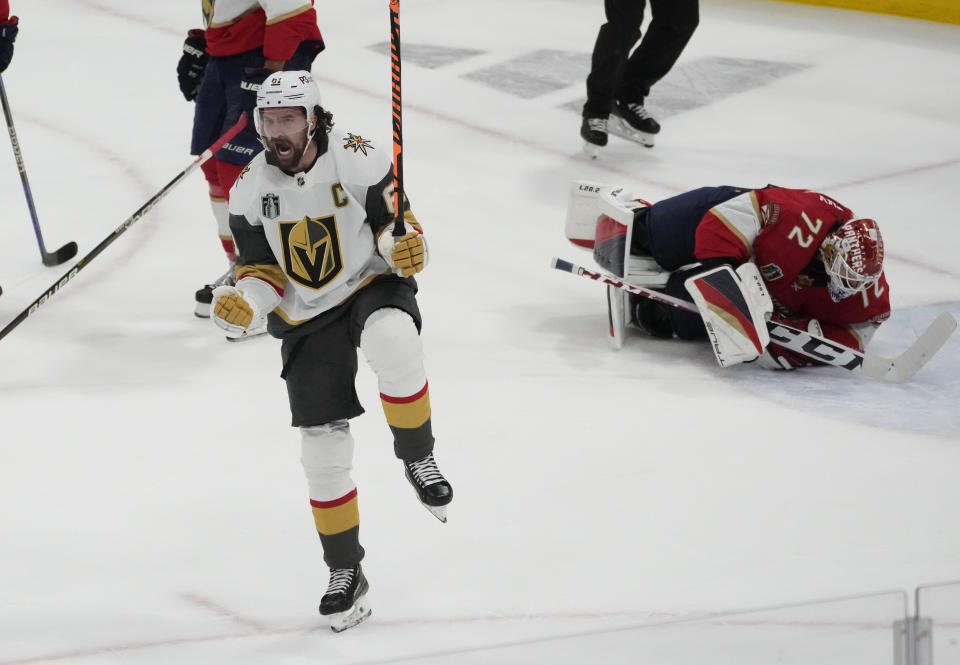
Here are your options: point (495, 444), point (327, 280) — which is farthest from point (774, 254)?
point (327, 280)

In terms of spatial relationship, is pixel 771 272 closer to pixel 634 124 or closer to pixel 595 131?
pixel 595 131

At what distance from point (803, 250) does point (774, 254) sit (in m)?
0.08

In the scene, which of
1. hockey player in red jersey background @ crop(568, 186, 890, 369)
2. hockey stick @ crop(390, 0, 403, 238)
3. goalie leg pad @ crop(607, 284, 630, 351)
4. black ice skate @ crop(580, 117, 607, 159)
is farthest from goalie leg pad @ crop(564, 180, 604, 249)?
hockey stick @ crop(390, 0, 403, 238)

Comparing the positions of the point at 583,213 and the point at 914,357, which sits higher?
the point at 583,213

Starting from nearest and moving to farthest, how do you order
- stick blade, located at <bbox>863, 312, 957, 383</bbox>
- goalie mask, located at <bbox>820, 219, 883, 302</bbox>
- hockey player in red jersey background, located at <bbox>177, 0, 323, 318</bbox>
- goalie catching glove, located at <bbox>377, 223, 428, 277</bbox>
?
goalie catching glove, located at <bbox>377, 223, 428, 277</bbox>
goalie mask, located at <bbox>820, 219, 883, 302</bbox>
stick blade, located at <bbox>863, 312, 957, 383</bbox>
hockey player in red jersey background, located at <bbox>177, 0, 323, 318</bbox>

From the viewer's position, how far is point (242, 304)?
2346mm

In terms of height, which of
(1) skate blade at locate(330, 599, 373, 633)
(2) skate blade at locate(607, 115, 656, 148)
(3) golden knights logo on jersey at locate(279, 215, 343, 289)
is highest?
(3) golden knights logo on jersey at locate(279, 215, 343, 289)

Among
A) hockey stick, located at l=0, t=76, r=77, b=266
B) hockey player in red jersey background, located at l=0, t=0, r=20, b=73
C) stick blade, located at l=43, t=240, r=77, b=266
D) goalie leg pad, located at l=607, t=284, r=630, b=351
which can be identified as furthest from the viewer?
stick blade, located at l=43, t=240, r=77, b=266

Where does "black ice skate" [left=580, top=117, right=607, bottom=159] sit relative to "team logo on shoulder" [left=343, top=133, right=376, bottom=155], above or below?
below

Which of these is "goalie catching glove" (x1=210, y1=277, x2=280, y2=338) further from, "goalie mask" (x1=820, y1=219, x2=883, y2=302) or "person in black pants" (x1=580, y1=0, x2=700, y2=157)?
"person in black pants" (x1=580, y1=0, x2=700, y2=157)

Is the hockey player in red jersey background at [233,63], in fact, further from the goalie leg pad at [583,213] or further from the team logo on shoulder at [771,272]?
the team logo on shoulder at [771,272]

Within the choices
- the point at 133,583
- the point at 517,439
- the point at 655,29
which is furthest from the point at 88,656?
the point at 655,29

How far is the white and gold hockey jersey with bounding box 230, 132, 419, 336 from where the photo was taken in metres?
2.37

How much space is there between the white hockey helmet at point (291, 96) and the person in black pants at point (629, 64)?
283 cm
